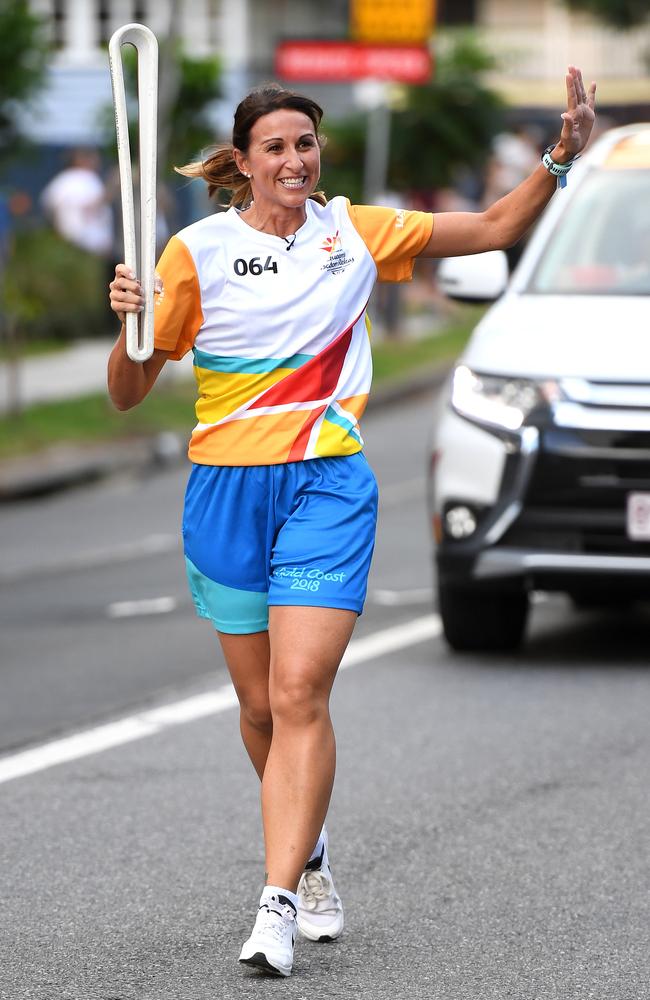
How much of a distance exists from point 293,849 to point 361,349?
3.88 ft

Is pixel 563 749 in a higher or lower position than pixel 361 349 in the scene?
lower

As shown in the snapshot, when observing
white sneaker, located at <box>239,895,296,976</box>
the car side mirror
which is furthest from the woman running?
the car side mirror

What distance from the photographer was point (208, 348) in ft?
16.4

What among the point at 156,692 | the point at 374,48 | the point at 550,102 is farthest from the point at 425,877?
the point at 550,102

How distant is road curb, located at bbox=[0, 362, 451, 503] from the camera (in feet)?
49.8

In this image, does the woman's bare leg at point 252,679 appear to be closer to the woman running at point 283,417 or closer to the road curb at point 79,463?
the woman running at point 283,417

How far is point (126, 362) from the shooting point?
4824 mm

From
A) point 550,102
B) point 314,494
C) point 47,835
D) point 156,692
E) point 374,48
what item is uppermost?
point 314,494

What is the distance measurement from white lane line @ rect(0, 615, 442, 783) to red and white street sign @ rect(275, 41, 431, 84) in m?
18.4

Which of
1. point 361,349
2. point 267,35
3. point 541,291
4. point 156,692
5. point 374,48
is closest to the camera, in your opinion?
point 361,349

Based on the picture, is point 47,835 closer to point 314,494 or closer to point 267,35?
point 314,494

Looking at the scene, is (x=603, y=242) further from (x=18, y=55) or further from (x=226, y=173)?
(x=18, y=55)

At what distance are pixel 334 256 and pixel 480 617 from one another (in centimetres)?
383

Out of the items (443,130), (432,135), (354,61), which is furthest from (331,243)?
(354,61)
